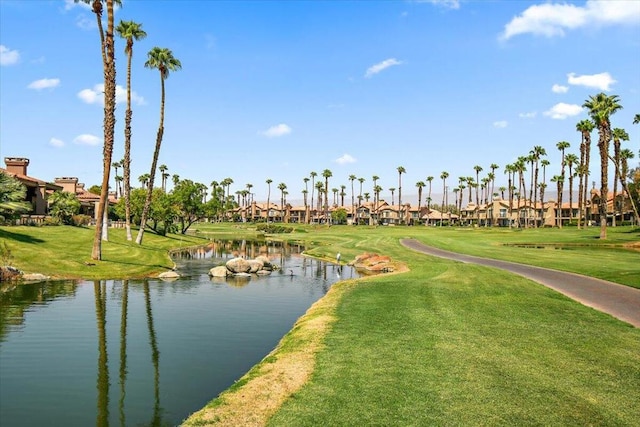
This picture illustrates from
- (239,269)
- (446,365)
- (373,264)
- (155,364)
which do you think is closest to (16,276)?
(239,269)

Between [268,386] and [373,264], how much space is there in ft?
115

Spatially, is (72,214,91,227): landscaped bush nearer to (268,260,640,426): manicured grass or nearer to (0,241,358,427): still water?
(0,241,358,427): still water

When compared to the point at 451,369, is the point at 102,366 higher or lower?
lower

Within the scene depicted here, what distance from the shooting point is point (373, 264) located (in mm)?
46938

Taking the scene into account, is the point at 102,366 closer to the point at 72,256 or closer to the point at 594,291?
the point at 594,291

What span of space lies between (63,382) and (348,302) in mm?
13567

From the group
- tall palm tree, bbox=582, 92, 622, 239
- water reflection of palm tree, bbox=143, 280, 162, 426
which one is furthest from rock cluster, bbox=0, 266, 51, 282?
tall palm tree, bbox=582, 92, 622, 239

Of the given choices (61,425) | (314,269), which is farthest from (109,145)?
(61,425)

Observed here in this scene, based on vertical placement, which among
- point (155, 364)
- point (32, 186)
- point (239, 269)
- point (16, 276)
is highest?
point (32, 186)

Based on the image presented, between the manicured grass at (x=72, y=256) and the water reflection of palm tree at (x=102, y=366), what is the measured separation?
855 cm

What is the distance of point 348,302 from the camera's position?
24141mm

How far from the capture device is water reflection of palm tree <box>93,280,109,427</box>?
12177 millimetres

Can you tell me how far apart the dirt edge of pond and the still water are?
1.30 meters

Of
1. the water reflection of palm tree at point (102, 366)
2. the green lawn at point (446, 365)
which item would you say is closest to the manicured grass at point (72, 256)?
the water reflection of palm tree at point (102, 366)
